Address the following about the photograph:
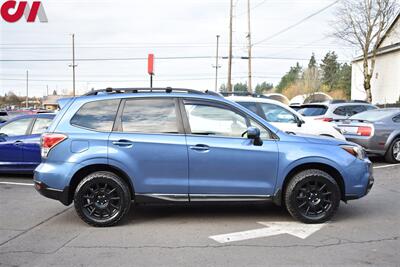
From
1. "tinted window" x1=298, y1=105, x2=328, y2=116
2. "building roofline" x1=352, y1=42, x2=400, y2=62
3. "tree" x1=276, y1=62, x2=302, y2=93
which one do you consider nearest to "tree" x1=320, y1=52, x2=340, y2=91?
"tree" x1=276, y1=62, x2=302, y2=93

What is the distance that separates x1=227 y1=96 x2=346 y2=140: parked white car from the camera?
11086 millimetres

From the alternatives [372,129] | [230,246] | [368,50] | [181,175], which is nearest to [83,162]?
[181,175]

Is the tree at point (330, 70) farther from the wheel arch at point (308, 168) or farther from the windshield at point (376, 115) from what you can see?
the wheel arch at point (308, 168)

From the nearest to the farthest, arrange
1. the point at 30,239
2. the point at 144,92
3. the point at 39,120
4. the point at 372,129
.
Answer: the point at 30,239
the point at 144,92
the point at 39,120
the point at 372,129

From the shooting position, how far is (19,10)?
19.7 m

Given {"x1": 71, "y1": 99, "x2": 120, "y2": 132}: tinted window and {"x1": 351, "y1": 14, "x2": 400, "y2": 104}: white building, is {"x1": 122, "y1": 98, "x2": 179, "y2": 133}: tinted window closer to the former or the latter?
{"x1": 71, "y1": 99, "x2": 120, "y2": 132}: tinted window

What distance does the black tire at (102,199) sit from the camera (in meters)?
6.20

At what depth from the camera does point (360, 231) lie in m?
6.03

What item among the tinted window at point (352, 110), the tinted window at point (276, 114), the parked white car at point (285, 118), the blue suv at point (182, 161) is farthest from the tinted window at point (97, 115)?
the tinted window at point (352, 110)

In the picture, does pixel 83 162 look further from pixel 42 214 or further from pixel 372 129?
pixel 372 129

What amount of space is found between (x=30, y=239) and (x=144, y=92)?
8.05 feet

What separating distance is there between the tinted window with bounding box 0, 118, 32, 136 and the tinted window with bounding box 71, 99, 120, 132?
461cm

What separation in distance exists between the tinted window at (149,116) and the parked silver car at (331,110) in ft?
29.8

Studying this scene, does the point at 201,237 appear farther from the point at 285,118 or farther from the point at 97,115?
the point at 285,118
